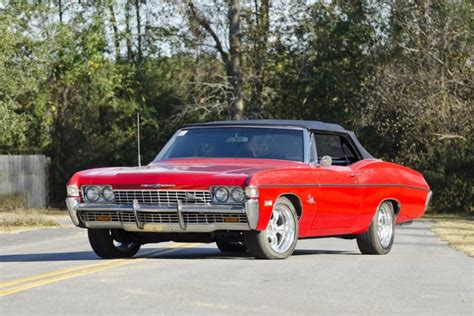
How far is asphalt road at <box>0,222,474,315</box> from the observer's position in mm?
8977

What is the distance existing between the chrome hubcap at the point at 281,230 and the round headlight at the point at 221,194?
761 mm

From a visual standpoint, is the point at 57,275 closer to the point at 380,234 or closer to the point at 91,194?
the point at 91,194

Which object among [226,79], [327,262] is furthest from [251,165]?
[226,79]

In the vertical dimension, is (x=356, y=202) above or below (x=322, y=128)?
below

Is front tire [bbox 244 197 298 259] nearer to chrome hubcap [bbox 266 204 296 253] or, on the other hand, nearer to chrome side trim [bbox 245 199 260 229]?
chrome hubcap [bbox 266 204 296 253]

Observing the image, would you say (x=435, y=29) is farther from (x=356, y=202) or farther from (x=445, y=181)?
(x=356, y=202)

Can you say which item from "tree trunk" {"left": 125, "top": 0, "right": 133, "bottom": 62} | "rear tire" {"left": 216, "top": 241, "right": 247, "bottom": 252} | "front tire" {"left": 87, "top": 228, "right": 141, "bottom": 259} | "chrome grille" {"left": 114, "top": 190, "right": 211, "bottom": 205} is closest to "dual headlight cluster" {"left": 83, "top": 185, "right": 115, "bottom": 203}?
"chrome grille" {"left": 114, "top": 190, "right": 211, "bottom": 205}

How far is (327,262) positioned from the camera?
13555 millimetres

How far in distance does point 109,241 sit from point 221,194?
185 cm

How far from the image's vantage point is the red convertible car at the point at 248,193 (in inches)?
501

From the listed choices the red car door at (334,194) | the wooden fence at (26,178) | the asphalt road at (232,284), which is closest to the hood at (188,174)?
the red car door at (334,194)

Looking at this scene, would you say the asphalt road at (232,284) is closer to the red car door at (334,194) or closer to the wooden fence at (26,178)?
the red car door at (334,194)

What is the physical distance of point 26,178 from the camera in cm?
4066

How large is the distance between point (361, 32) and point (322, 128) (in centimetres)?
2588
